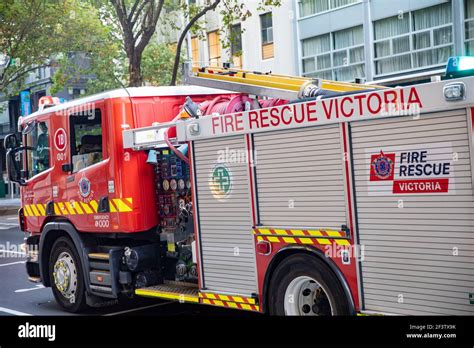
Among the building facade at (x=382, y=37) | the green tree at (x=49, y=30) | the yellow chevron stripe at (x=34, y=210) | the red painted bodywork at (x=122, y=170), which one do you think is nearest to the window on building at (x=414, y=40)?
the building facade at (x=382, y=37)

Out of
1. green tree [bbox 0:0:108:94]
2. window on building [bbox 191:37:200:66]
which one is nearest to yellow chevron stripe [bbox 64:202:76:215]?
green tree [bbox 0:0:108:94]

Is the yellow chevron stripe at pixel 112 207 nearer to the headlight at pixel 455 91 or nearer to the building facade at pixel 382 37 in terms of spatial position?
the headlight at pixel 455 91

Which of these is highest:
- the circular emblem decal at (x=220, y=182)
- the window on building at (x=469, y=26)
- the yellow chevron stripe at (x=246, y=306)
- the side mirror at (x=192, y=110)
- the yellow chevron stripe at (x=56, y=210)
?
the window on building at (x=469, y=26)

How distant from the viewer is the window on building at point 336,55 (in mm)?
25594

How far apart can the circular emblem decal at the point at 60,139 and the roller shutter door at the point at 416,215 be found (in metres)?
4.96

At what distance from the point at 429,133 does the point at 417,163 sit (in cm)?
26

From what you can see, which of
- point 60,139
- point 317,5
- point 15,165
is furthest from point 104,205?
point 317,5

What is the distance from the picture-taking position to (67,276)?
980 centimetres

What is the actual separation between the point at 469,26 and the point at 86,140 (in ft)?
51.5

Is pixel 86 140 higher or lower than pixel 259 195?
higher

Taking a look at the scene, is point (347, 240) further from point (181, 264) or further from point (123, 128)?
point (123, 128)

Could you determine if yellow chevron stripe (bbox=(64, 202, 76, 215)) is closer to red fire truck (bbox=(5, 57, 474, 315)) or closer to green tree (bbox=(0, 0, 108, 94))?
red fire truck (bbox=(5, 57, 474, 315))

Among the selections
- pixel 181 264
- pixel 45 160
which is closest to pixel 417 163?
pixel 181 264

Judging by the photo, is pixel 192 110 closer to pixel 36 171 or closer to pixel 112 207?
pixel 112 207
